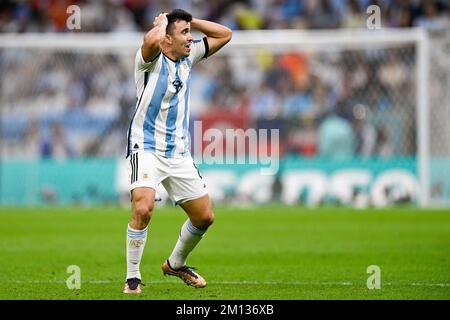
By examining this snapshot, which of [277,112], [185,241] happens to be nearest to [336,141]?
[277,112]

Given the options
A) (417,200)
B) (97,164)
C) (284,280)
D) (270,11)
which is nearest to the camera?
(284,280)

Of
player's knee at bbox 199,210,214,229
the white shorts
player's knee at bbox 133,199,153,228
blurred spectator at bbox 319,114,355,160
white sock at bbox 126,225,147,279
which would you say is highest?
blurred spectator at bbox 319,114,355,160

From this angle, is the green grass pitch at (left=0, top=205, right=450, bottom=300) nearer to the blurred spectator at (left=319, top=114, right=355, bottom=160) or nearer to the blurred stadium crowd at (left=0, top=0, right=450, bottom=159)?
the blurred spectator at (left=319, top=114, right=355, bottom=160)

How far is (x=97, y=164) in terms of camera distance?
22.9 meters

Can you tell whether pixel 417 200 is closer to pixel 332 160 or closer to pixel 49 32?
pixel 332 160

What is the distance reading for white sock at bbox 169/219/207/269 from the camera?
9484mm

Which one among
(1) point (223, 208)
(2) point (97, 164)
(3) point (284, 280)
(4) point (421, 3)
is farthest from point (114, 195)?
(3) point (284, 280)

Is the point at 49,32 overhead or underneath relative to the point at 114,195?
overhead

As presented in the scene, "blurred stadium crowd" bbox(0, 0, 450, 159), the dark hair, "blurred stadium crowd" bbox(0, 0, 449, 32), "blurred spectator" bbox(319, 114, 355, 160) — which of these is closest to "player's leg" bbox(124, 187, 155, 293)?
the dark hair

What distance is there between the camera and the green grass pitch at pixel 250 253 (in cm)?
912

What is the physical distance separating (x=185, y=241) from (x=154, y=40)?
6.88 feet

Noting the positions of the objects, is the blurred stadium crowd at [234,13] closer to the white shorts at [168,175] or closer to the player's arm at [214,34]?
the player's arm at [214,34]

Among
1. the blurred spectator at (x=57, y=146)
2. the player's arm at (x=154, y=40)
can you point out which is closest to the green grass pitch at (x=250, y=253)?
the player's arm at (x=154, y=40)

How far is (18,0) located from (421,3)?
41.1ft
